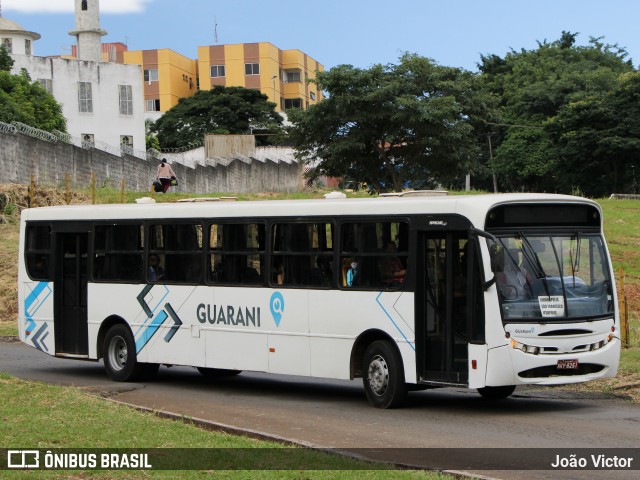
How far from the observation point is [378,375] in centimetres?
1518

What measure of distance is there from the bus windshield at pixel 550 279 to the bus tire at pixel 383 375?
1682 millimetres

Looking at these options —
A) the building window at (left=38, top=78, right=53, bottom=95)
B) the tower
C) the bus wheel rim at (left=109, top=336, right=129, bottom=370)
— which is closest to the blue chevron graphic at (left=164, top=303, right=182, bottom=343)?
the bus wheel rim at (left=109, top=336, right=129, bottom=370)

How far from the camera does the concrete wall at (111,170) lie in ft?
137

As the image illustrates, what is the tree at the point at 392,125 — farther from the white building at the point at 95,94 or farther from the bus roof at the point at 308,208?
the bus roof at the point at 308,208

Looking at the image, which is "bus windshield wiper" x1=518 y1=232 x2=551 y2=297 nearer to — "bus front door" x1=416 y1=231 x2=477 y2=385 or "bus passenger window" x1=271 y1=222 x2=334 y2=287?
"bus front door" x1=416 y1=231 x2=477 y2=385

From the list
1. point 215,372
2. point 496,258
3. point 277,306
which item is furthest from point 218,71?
point 496,258

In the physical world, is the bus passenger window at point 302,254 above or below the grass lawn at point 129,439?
above

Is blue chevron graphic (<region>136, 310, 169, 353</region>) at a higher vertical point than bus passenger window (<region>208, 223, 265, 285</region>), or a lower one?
lower

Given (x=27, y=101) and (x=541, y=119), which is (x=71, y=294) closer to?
(x=27, y=101)

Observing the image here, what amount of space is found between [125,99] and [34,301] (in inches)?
2398

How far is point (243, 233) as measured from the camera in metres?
17.2

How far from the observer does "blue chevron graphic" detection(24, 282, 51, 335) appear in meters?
20.1

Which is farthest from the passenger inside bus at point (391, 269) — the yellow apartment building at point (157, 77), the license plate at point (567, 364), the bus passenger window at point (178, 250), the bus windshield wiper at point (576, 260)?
the yellow apartment building at point (157, 77)

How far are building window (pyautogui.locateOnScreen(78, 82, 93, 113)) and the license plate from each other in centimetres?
6769
